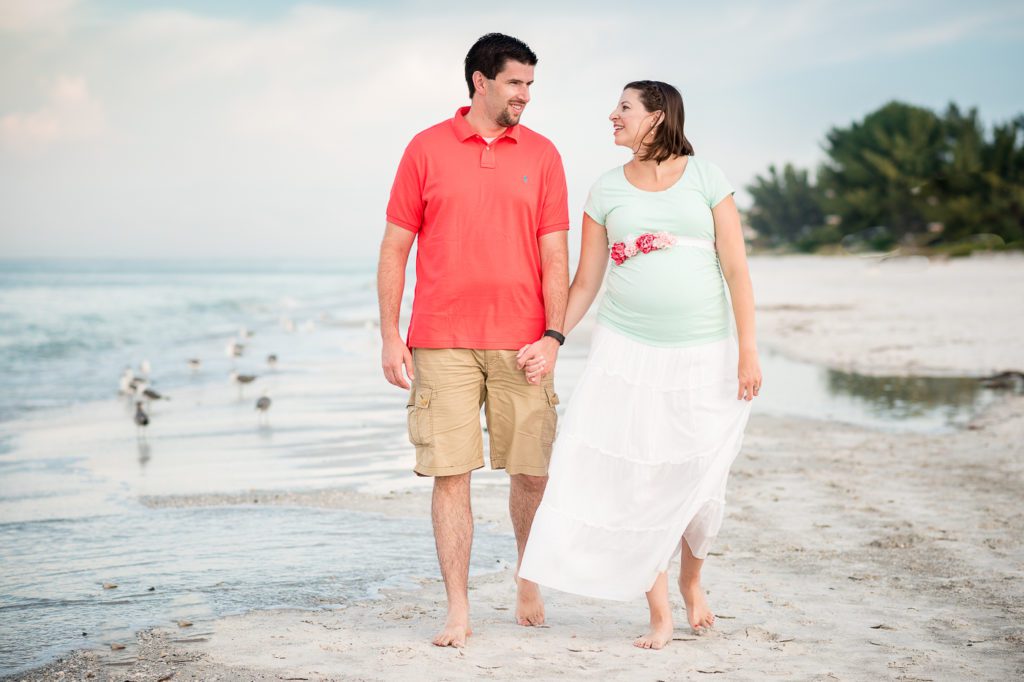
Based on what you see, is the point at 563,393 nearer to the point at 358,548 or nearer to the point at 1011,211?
the point at 358,548

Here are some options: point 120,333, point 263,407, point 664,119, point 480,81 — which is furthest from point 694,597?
point 120,333

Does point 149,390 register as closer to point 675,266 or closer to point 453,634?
point 453,634

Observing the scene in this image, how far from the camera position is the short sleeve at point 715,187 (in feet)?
13.4

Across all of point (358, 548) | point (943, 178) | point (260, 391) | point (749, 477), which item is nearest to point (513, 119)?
point (358, 548)

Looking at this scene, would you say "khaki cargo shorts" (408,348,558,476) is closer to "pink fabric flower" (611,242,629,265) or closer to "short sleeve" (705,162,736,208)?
"pink fabric flower" (611,242,629,265)

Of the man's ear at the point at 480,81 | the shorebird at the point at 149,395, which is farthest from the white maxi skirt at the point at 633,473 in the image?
the shorebird at the point at 149,395

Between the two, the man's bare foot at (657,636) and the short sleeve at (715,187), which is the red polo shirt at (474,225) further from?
the man's bare foot at (657,636)

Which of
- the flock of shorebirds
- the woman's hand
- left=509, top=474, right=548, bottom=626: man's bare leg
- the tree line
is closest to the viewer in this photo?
the woman's hand

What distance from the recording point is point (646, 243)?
4059mm

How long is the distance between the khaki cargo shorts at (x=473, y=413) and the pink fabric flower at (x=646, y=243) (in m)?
0.69

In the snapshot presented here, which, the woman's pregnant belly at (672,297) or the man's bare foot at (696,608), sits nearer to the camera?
the woman's pregnant belly at (672,297)

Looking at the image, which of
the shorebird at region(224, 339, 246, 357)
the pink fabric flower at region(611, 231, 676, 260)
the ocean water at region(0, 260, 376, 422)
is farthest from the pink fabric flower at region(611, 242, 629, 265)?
the shorebird at region(224, 339, 246, 357)

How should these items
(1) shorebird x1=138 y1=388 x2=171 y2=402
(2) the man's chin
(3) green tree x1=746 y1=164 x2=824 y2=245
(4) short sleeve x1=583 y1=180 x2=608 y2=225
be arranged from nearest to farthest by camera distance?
(2) the man's chin, (4) short sleeve x1=583 y1=180 x2=608 y2=225, (1) shorebird x1=138 y1=388 x2=171 y2=402, (3) green tree x1=746 y1=164 x2=824 y2=245

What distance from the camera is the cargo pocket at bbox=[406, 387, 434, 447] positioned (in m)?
4.18
